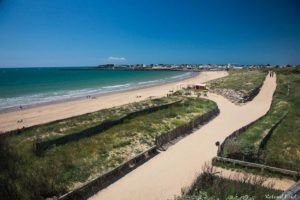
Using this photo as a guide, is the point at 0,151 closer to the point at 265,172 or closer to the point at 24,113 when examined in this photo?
the point at 265,172

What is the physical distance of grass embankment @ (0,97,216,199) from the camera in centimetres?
520

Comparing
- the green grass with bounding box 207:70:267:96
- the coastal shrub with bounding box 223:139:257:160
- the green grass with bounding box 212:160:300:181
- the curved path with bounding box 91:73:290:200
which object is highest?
the green grass with bounding box 207:70:267:96

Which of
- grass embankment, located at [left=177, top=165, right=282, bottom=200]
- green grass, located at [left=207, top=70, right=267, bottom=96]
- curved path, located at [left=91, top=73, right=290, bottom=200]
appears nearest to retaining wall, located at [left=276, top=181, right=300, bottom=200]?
grass embankment, located at [left=177, top=165, right=282, bottom=200]

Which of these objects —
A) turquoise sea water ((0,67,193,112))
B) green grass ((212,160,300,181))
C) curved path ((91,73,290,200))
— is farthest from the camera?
turquoise sea water ((0,67,193,112))

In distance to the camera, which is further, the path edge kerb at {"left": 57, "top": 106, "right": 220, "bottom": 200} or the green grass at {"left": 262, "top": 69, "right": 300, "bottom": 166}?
the green grass at {"left": 262, "top": 69, "right": 300, "bottom": 166}

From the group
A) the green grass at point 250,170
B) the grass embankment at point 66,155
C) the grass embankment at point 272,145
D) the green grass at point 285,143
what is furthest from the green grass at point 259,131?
the grass embankment at point 66,155

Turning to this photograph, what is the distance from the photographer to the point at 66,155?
7.40 meters

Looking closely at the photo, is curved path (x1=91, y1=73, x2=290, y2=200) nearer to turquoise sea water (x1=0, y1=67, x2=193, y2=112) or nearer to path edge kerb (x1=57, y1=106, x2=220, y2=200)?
path edge kerb (x1=57, y1=106, x2=220, y2=200)

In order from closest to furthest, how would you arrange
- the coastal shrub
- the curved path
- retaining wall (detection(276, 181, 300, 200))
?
retaining wall (detection(276, 181, 300, 200)), the curved path, the coastal shrub

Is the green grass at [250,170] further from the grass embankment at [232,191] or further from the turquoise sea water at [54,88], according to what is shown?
the turquoise sea water at [54,88]

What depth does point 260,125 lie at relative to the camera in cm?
1016

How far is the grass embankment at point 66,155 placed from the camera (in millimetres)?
5203

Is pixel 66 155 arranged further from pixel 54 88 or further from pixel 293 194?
pixel 54 88

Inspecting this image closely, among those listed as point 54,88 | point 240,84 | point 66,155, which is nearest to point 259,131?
point 66,155
